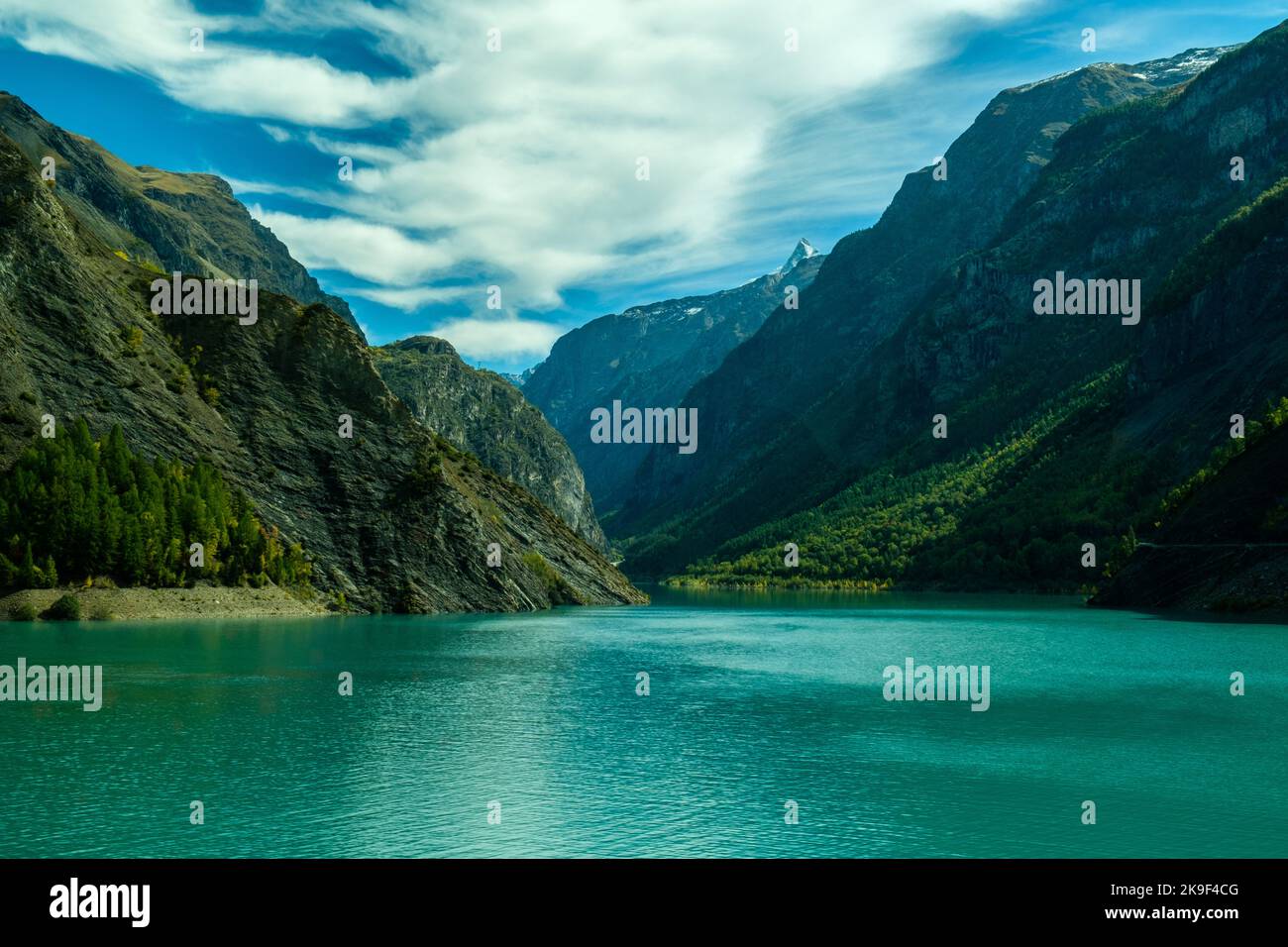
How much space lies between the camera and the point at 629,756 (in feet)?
139

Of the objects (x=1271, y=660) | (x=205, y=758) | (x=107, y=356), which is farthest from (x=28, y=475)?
(x=1271, y=660)

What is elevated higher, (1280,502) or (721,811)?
(1280,502)

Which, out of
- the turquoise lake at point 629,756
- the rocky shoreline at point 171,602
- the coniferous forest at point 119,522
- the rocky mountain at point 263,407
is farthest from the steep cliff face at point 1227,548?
the coniferous forest at point 119,522

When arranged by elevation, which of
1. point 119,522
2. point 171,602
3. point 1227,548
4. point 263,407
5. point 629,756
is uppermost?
point 263,407

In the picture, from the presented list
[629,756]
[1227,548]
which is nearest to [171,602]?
[629,756]

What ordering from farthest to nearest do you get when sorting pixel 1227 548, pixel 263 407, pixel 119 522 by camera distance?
pixel 263 407
pixel 1227 548
pixel 119 522

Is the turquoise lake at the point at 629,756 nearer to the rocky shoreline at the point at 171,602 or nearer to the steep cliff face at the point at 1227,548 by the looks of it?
the rocky shoreline at the point at 171,602

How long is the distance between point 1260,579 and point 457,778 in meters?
115

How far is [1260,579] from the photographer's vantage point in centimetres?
11838

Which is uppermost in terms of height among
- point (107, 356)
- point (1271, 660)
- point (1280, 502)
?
point (107, 356)

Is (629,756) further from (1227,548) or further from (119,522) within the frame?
(1227,548)

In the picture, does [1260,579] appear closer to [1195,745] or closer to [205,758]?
[1195,745]

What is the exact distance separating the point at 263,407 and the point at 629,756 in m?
112
